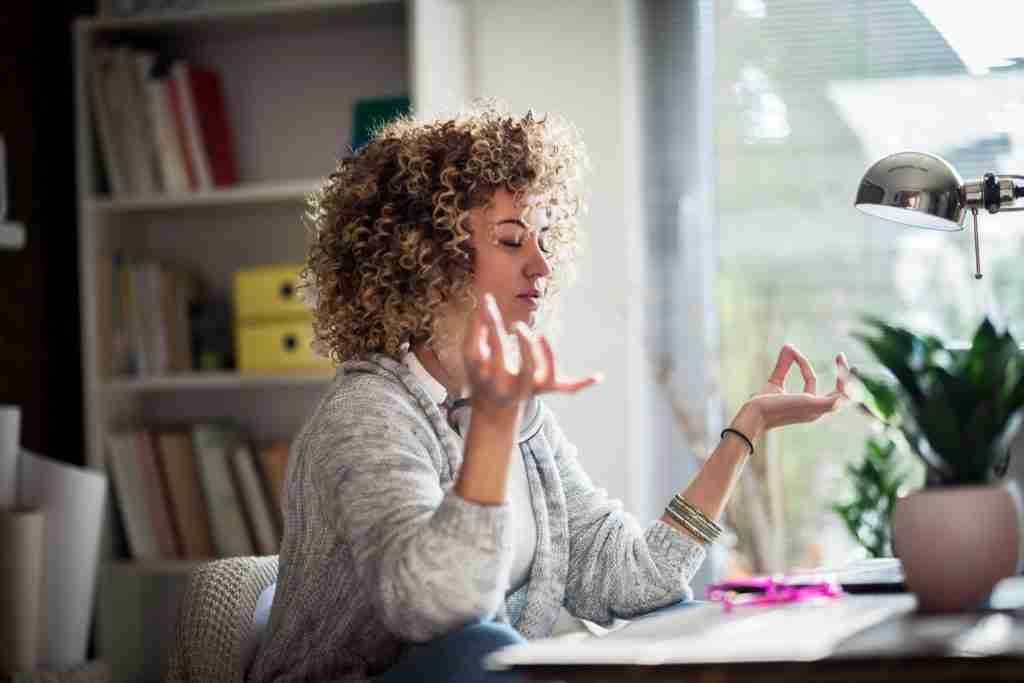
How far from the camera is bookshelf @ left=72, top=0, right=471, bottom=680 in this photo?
11.1 feet

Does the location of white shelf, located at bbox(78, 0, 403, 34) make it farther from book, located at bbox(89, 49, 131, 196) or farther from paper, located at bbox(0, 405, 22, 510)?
paper, located at bbox(0, 405, 22, 510)

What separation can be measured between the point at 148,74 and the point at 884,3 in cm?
178

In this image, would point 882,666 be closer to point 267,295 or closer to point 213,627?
point 213,627

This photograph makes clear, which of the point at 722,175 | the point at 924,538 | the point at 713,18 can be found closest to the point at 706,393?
the point at 722,175

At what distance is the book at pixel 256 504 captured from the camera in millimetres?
3340

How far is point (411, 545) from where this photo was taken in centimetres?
135

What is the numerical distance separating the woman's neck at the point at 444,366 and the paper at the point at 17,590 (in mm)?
1138

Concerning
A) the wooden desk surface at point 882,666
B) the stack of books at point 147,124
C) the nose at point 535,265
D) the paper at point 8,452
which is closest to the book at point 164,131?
the stack of books at point 147,124

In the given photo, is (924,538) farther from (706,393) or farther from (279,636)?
(706,393)

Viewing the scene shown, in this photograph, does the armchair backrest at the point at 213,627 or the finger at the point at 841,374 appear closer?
the armchair backrest at the point at 213,627

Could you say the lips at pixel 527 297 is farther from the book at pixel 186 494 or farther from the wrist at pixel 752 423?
the book at pixel 186 494

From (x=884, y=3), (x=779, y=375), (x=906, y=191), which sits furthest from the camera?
(x=884, y=3)

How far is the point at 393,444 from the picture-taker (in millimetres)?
1544

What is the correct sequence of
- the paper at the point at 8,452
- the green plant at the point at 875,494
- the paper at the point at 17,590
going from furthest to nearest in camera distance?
the green plant at the point at 875,494 < the paper at the point at 8,452 < the paper at the point at 17,590
